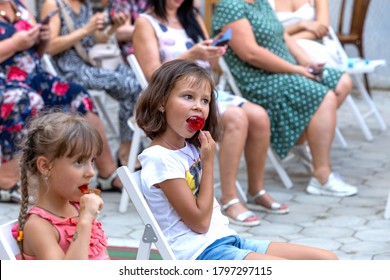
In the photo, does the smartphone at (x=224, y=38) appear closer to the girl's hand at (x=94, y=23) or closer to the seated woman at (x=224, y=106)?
the seated woman at (x=224, y=106)

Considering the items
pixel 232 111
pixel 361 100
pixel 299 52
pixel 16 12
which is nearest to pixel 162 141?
pixel 232 111

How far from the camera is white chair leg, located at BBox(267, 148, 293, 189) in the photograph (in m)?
5.92

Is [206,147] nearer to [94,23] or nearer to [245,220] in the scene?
[245,220]

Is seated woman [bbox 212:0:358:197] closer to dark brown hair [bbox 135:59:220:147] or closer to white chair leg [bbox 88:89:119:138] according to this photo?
white chair leg [bbox 88:89:119:138]

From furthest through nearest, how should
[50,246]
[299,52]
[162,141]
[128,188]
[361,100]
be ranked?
[361,100] → [299,52] → [162,141] → [128,188] → [50,246]

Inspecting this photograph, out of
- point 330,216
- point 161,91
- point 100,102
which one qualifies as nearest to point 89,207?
point 161,91

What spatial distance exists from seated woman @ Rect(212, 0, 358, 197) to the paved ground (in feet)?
0.65

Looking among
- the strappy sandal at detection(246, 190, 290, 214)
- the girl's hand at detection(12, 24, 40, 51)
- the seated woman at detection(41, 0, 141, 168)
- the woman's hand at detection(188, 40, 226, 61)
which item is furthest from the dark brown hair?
the seated woman at detection(41, 0, 141, 168)

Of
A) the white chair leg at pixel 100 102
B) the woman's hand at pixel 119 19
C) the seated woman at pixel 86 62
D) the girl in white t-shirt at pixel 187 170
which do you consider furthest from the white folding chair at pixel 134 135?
the girl in white t-shirt at pixel 187 170

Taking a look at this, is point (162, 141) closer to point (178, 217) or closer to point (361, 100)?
point (178, 217)

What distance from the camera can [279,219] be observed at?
5.30 meters

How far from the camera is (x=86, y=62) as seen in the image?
6.44 meters

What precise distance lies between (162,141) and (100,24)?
119 inches

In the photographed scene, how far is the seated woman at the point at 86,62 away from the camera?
245 inches
